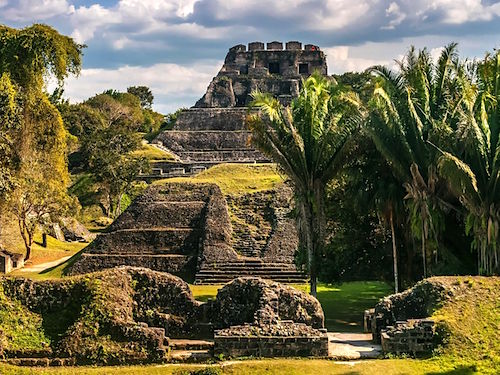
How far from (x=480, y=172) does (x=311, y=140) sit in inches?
195

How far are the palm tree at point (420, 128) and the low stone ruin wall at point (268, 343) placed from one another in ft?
18.8

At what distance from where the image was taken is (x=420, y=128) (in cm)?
1823

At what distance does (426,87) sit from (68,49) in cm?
2057

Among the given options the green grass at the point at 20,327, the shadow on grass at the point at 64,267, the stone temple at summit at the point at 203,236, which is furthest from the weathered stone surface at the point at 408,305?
the shadow on grass at the point at 64,267

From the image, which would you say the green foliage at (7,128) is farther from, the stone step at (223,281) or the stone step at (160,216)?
the stone step at (223,281)

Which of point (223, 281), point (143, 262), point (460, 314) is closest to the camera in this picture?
point (460, 314)

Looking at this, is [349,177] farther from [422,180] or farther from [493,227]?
[493,227]

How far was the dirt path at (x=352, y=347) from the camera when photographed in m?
13.7

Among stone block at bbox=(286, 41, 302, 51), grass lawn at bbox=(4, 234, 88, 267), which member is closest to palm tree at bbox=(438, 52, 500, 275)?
grass lawn at bbox=(4, 234, 88, 267)

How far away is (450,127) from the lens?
18281 millimetres

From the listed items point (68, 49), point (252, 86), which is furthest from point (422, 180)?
point (252, 86)

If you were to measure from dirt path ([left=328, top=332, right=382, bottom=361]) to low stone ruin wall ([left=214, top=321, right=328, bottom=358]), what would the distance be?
43 centimetres

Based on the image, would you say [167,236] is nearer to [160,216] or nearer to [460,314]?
[160,216]

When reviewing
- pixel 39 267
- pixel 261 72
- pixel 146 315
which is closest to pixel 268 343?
pixel 146 315
